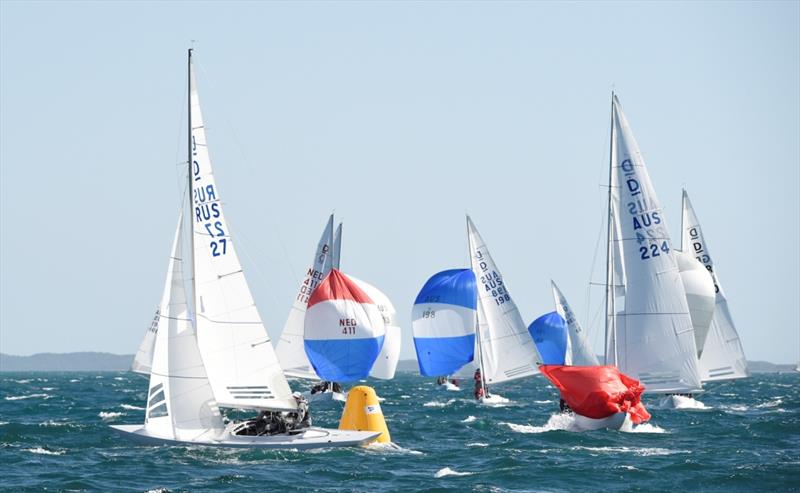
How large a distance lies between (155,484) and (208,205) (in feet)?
23.5

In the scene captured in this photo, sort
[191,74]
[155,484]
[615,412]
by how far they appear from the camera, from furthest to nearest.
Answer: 1. [615,412]
2. [191,74]
3. [155,484]

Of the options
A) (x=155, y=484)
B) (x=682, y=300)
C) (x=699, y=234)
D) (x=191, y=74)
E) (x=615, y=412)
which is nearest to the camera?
(x=155, y=484)

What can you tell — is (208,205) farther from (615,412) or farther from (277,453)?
(615,412)

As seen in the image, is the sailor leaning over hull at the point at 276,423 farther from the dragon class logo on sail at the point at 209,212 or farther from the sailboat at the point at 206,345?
the dragon class logo on sail at the point at 209,212

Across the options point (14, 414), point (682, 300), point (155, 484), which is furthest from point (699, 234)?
point (155, 484)

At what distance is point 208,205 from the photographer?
2997 centimetres

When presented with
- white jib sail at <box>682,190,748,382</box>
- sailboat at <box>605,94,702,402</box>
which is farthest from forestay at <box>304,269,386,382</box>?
white jib sail at <box>682,190,748,382</box>

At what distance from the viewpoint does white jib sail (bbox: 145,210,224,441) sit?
97.7ft

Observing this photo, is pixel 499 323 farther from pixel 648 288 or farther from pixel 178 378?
pixel 178 378

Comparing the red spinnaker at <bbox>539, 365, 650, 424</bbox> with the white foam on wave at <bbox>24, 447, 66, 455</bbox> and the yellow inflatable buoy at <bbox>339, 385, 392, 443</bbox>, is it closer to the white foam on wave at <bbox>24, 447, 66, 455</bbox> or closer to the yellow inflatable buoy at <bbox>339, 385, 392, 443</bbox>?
the yellow inflatable buoy at <bbox>339, 385, 392, 443</bbox>

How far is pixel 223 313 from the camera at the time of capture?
30.3m

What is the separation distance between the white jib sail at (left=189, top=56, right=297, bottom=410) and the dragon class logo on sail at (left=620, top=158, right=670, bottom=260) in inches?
579

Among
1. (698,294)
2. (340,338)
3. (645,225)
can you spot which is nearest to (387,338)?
(340,338)

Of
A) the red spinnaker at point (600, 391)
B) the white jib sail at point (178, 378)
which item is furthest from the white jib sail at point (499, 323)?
the white jib sail at point (178, 378)
